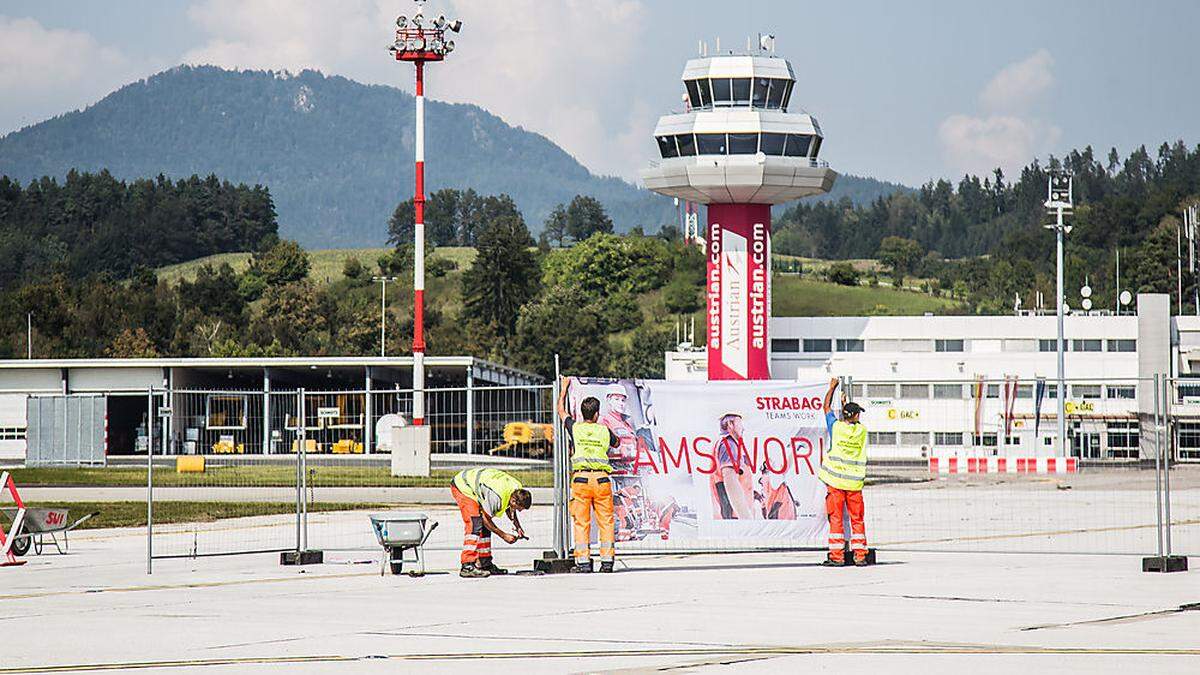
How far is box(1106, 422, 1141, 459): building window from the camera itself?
3466 cm

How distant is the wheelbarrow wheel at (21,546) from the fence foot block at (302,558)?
15.8ft

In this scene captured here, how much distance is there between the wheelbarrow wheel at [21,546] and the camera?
24859mm

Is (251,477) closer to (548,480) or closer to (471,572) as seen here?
(548,480)

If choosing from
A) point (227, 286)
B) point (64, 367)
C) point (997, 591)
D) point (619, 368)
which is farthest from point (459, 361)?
point (227, 286)

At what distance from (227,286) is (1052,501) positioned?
14391 cm

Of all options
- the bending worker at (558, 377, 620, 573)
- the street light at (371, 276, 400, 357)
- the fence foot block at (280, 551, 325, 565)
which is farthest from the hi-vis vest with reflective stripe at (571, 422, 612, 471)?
the street light at (371, 276, 400, 357)

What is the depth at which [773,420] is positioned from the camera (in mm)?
Answer: 21234

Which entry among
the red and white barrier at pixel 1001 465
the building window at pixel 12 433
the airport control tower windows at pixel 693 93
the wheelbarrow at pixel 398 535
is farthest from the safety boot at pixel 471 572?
the airport control tower windows at pixel 693 93

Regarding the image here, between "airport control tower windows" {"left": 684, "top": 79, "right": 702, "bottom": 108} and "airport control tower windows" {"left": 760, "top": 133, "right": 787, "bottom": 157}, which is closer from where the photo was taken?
"airport control tower windows" {"left": 760, "top": 133, "right": 787, "bottom": 157}

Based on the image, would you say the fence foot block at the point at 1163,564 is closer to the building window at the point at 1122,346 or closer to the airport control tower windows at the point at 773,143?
the airport control tower windows at the point at 773,143

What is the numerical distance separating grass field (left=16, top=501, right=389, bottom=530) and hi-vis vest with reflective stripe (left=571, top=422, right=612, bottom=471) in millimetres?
14691

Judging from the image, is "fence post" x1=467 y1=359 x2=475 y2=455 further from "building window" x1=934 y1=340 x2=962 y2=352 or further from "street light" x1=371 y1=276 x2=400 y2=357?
"street light" x1=371 y1=276 x2=400 y2=357

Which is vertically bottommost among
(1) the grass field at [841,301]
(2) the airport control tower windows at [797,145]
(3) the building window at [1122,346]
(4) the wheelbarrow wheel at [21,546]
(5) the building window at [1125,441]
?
(4) the wheelbarrow wheel at [21,546]

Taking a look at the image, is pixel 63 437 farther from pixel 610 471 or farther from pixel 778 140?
pixel 778 140
